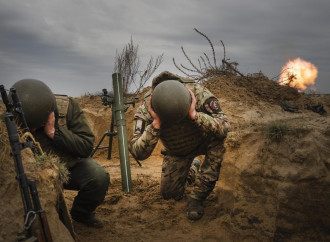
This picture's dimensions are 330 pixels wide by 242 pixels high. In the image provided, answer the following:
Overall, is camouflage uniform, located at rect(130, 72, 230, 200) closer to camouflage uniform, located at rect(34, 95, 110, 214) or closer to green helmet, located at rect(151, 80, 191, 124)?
green helmet, located at rect(151, 80, 191, 124)

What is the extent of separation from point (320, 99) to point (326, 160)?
439 cm

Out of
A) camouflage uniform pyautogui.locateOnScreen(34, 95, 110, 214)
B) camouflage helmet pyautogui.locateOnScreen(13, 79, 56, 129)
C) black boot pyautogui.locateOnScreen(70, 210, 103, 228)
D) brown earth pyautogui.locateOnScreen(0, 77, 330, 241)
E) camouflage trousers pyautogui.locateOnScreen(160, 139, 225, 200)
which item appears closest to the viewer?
camouflage helmet pyautogui.locateOnScreen(13, 79, 56, 129)

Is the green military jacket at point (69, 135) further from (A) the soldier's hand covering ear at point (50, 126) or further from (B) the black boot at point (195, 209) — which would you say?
(B) the black boot at point (195, 209)

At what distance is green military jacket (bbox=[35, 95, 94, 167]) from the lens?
3158mm

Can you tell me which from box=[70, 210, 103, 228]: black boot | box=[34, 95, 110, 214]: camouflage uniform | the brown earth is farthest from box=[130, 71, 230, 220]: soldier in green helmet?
box=[70, 210, 103, 228]: black boot

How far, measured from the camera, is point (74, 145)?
3.19 m

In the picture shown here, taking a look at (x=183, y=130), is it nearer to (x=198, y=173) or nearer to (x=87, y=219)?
(x=198, y=173)

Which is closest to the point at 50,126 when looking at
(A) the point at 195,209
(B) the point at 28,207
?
(B) the point at 28,207

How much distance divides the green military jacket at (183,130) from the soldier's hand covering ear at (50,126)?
3.58ft

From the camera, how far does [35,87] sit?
2.94 metres

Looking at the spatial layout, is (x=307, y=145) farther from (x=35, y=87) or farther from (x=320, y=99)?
(x=320, y=99)

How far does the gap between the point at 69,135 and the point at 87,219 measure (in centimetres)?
100

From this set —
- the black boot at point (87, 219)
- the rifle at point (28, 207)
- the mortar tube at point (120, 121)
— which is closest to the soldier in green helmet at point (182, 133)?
the black boot at point (87, 219)

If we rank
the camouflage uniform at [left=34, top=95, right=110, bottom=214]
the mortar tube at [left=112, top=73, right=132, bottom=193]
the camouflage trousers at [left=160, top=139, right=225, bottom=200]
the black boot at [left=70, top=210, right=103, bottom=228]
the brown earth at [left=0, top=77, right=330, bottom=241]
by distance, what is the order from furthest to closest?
1. the mortar tube at [left=112, top=73, right=132, bottom=193]
2. the camouflage trousers at [left=160, top=139, right=225, bottom=200]
3. the black boot at [left=70, top=210, right=103, bottom=228]
4. the camouflage uniform at [left=34, top=95, right=110, bottom=214]
5. the brown earth at [left=0, top=77, right=330, bottom=241]
